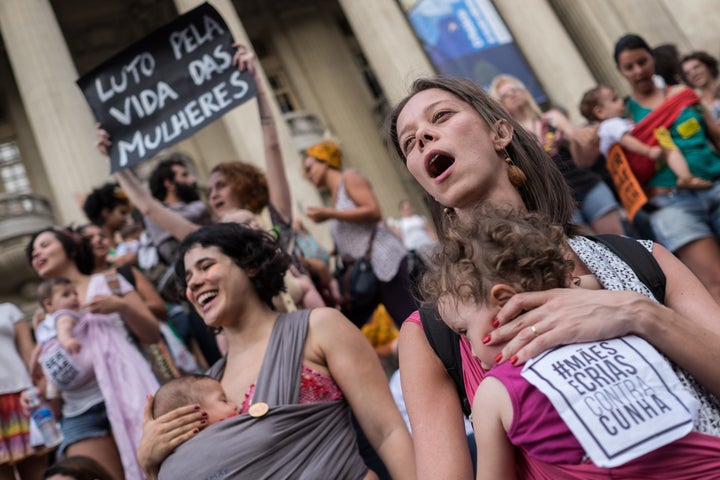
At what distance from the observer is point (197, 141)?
18.4 meters

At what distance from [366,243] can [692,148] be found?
6.96ft

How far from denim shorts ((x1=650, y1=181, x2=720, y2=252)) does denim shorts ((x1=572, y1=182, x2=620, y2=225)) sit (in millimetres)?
606

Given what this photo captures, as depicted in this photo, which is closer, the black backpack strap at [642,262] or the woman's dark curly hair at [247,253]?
the black backpack strap at [642,262]

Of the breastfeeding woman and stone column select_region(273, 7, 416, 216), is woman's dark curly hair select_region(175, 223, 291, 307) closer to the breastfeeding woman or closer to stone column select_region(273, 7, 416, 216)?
the breastfeeding woman

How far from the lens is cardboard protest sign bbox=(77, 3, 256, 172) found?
14.8 feet

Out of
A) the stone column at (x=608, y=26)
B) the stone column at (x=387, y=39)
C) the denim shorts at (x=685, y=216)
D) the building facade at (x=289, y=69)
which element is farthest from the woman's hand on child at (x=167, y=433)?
the stone column at (x=608, y=26)

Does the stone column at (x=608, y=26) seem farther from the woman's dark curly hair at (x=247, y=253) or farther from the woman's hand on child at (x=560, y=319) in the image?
the woman's hand on child at (x=560, y=319)

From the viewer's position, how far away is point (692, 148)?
4.19 metres

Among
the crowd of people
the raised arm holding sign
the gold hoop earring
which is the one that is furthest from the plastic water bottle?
the gold hoop earring

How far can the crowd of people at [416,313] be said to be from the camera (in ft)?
4.74

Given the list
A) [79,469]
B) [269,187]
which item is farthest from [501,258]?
[269,187]

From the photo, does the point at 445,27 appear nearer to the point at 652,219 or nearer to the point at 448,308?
the point at 652,219

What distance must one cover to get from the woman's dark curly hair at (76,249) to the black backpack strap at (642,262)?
363cm

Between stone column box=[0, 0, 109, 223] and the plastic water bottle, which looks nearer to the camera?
the plastic water bottle
